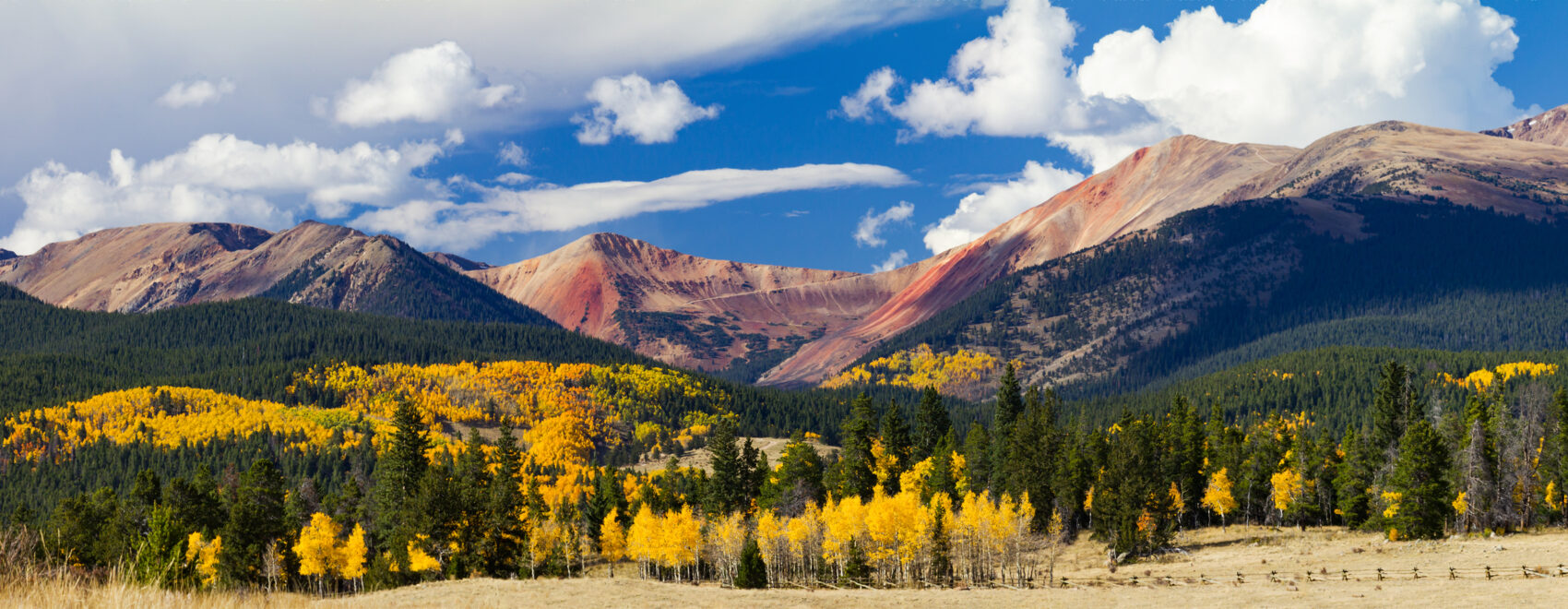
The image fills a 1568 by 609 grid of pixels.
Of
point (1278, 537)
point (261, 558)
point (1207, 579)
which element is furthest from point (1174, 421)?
point (261, 558)

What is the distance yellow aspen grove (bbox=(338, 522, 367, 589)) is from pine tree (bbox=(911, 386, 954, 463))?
6438cm

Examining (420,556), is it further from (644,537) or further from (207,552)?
(644,537)

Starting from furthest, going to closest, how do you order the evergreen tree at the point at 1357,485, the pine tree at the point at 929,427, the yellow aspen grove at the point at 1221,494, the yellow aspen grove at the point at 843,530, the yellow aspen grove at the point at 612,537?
the pine tree at the point at 929,427, the yellow aspen grove at the point at 612,537, the yellow aspen grove at the point at 1221,494, the evergreen tree at the point at 1357,485, the yellow aspen grove at the point at 843,530

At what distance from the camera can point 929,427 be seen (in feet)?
438

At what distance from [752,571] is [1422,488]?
181 ft

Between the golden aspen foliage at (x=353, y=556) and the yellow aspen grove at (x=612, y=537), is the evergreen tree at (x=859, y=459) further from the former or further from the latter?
the golden aspen foliage at (x=353, y=556)

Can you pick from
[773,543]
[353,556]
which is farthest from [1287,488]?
[353,556]

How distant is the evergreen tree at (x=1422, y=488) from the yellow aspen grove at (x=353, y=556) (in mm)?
90697

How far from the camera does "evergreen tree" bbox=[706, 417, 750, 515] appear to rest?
117 m

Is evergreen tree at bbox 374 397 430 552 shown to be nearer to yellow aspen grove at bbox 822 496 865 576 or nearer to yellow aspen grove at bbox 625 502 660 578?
yellow aspen grove at bbox 625 502 660 578

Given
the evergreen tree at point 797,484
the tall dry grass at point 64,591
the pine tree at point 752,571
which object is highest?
the tall dry grass at point 64,591

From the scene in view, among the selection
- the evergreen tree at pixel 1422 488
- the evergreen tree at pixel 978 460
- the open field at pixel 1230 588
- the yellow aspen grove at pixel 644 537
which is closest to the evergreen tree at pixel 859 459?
the evergreen tree at pixel 978 460

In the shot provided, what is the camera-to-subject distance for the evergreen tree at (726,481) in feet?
384

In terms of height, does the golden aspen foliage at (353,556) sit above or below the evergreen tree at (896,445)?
below
